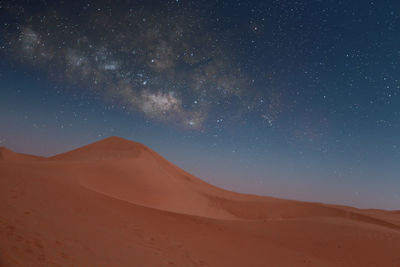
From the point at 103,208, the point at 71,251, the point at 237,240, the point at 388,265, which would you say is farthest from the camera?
the point at 103,208

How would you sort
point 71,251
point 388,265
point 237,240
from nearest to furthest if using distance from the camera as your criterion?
point 71,251 → point 388,265 → point 237,240

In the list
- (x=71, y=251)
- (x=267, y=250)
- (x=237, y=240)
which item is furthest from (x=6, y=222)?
(x=267, y=250)

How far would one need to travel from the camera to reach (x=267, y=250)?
8.20m

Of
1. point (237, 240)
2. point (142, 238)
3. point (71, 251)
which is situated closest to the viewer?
point (71, 251)

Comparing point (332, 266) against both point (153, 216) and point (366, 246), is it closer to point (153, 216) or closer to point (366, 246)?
point (366, 246)

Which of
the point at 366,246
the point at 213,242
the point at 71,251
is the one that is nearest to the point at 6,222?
the point at 71,251

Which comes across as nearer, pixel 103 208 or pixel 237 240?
pixel 237 240

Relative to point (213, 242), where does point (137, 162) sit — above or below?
above

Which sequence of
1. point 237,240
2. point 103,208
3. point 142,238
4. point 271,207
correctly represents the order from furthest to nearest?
point 271,207
point 103,208
point 237,240
point 142,238

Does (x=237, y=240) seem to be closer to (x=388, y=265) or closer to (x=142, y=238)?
(x=142, y=238)

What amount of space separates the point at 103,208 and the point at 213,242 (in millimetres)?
4881

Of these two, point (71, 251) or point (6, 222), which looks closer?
point (71, 251)

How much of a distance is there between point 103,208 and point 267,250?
22.7ft

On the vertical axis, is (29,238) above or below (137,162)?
below
